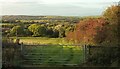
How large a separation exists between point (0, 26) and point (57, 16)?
1.28 meters

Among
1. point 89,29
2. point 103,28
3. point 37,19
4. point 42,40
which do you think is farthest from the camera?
point 42,40

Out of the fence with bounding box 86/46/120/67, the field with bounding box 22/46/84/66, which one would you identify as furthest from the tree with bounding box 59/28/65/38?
the fence with bounding box 86/46/120/67

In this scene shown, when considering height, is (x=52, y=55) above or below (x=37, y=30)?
below

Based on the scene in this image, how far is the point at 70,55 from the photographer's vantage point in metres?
6.41

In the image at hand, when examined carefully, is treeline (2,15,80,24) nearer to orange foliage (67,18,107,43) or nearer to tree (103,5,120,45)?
orange foliage (67,18,107,43)

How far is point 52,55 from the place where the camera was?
638 cm

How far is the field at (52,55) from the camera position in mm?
6293

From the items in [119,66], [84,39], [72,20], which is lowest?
[119,66]

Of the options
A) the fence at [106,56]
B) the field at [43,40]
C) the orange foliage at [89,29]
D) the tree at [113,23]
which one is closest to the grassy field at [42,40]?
the field at [43,40]

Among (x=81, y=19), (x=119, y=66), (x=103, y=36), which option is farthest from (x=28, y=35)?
(x=119, y=66)

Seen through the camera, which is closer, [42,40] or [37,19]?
[37,19]

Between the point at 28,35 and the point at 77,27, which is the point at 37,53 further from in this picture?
the point at 77,27

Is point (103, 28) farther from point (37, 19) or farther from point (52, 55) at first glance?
point (37, 19)

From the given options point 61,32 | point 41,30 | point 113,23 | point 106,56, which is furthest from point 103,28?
point 41,30
